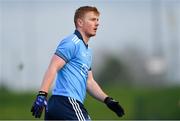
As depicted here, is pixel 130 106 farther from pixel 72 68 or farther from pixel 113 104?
pixel 72 68

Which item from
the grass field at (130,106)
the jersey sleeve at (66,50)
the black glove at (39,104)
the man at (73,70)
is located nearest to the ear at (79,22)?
the man at (73,70)

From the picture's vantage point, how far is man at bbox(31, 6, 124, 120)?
9.38 meters

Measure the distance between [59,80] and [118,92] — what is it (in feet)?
74.9

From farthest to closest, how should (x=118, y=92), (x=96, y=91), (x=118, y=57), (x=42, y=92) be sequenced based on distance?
(x=118, y=57), (x=118, y=92), (x=96, y=91), (x=42, y=92)

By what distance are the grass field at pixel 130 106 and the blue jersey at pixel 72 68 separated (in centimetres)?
1030

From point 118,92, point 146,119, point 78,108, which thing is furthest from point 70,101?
point 118,92

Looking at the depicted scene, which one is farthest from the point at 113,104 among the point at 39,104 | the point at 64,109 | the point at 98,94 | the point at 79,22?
the point at 39,104

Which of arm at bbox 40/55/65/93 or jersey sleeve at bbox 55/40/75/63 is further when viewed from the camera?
jersey sleeve at bbox 55/40/75/63

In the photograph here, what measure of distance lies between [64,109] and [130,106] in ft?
56.1

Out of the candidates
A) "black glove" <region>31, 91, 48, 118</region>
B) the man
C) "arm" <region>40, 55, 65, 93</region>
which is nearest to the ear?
the man

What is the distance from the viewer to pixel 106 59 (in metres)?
41.2

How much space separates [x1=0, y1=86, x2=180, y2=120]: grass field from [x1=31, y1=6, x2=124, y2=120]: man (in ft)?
33.7

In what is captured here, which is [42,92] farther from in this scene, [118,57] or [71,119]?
[118,57]

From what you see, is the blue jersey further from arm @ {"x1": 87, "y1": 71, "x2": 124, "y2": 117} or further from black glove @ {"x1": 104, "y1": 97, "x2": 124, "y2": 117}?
black glove @ {"x1": 104, "y1": 97, "x2": 124, "y2": 117}
